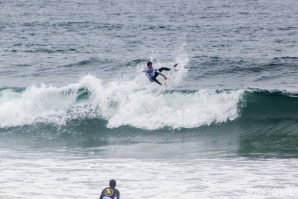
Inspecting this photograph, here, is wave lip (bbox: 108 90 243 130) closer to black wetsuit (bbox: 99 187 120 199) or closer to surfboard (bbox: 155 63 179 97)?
surfboard (bbox: 155 63 179 97)

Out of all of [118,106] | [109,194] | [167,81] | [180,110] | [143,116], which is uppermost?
[167,81]

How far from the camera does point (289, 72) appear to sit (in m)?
25.6

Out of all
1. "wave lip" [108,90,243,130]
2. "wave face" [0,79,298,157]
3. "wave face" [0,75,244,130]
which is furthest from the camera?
"wave face" [0,75,244,130]

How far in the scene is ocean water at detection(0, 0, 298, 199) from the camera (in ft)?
44.8

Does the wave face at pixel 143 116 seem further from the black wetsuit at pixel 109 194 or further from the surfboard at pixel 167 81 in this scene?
the black wetsuit at pixel 109 194

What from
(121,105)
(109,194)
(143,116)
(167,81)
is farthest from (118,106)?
(109,194)

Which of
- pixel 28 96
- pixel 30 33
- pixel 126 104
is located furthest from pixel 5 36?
pixel 126 104

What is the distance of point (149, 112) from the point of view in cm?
2127

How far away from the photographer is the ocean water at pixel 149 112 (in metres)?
13.7

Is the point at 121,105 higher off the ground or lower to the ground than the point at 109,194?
higher

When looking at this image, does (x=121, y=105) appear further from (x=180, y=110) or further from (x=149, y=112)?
(x=180, y=110)

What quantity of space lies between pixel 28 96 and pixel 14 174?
9.16m

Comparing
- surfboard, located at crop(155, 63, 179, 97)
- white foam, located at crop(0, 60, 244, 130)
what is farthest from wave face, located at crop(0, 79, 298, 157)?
surfboard, located at crop(155, 63, 179, 97)

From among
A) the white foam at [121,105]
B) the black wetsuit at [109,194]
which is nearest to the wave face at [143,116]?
the white foam at [121,105]
